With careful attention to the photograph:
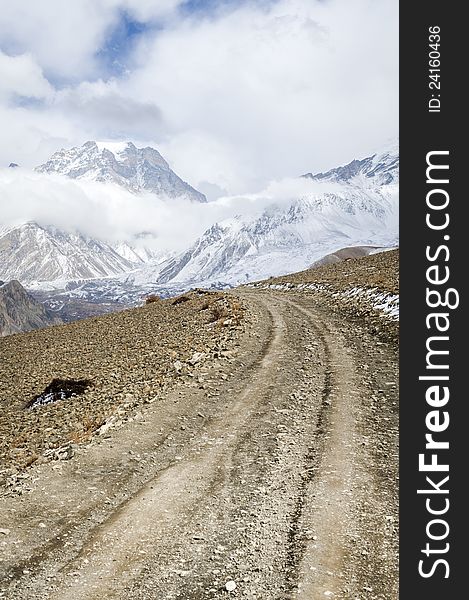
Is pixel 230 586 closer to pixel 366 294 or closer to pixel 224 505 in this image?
pixel 224 505

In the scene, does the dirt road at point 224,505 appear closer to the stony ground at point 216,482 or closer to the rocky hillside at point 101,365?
the stony ground at point 216,482

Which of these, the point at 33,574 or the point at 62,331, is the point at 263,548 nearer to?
the point at 33,574

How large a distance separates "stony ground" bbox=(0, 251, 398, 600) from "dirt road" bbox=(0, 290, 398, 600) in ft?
0.11

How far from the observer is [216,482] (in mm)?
11266

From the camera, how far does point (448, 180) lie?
34.4 feet

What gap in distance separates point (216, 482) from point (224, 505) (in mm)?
1107

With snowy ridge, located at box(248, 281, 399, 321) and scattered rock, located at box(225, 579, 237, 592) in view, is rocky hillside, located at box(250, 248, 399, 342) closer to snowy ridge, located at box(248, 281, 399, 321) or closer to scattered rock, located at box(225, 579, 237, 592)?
snowy ridge, located at box(248, 281, 399, 321)

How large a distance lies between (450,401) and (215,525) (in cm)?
499

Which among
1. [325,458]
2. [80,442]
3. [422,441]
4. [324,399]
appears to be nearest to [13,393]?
[80,442]

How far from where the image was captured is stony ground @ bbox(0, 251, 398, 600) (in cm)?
791

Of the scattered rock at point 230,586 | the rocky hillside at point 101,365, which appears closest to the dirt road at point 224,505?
the scattered rock at point 230,586

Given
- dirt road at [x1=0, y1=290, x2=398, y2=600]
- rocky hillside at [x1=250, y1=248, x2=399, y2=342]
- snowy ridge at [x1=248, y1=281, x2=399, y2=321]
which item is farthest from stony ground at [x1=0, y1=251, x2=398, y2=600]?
snowy ridge at [x1=248, y1=281, x2=399, y2=321]

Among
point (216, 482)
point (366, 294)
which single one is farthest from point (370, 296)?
point (216, 482)

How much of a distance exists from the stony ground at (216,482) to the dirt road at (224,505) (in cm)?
3
